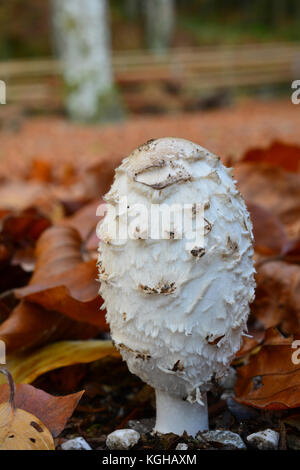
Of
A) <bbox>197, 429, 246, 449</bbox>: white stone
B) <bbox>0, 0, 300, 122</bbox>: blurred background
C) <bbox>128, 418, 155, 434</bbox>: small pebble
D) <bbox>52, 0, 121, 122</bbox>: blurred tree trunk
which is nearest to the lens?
<bbox>197, 429, 246, 449</bbox>: white stone

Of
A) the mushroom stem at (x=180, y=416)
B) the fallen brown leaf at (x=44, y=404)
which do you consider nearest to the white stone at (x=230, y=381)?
the mushroom stem at (x=180, y=416)

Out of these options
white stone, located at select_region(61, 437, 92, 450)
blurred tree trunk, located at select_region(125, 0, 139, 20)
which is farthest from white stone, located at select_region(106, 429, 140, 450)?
blurred tree trunk, located at select_region(125, 0, 139, 20)

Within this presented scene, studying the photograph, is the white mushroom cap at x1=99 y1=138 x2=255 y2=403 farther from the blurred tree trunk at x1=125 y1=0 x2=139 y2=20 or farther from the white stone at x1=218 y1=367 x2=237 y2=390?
the blurred tree trunk at x1=125 y1=0 x2=139 y2=20

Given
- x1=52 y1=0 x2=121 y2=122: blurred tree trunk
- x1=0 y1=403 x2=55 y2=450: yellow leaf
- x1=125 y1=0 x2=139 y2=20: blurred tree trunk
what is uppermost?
x1=125 y1=0 x2=139 y2=20: blurred tree trunk

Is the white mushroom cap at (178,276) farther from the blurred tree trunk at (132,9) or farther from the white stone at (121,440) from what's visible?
the blurred tree trunk at (132,9)

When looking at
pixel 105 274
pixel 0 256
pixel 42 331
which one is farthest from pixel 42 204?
pixel 105 274

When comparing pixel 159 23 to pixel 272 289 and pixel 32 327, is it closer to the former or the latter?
pixel 272 289

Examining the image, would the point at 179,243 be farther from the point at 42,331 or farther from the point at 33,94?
the point at 33,94
